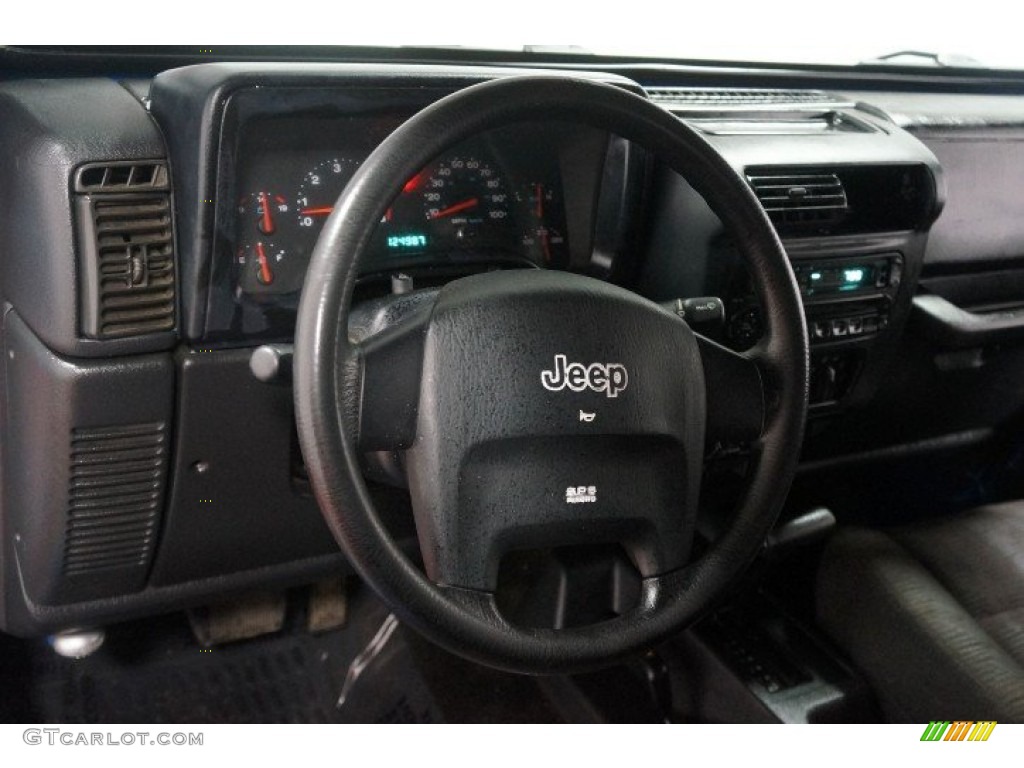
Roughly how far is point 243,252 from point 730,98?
0.89 meters

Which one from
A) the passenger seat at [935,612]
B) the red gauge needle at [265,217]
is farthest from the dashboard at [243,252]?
the passenger seat at [935,612]

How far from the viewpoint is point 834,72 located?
2102 millimetres

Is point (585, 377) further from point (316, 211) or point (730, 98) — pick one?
point (730, 98)

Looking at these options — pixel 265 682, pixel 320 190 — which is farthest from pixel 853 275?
pixel 265 682

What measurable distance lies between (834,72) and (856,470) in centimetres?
74

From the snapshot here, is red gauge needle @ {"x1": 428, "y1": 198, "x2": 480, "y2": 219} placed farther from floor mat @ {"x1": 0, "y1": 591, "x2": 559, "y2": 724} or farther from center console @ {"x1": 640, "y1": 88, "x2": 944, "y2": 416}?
floor mat @ {"x1": 0, "y1": 591, "x2": 559, "y2": 724}

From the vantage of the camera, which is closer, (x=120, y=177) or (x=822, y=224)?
(x=120, y=177)

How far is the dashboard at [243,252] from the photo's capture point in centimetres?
119

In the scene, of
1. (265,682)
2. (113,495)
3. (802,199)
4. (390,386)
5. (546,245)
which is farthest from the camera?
(265,682)

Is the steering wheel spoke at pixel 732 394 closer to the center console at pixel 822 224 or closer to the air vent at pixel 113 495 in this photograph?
the center console at pixel 822 224

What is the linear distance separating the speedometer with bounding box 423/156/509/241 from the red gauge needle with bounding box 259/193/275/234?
19cm

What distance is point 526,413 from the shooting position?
1051mm

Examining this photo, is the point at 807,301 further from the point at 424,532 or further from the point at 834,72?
the point at 424,532

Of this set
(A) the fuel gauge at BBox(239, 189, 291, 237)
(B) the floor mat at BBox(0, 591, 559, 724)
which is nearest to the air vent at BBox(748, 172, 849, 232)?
(A) the fuel gauge at BBox(239, 189, 291, 237)
